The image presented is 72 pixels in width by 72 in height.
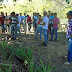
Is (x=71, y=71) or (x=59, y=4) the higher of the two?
(x=59, y=4)

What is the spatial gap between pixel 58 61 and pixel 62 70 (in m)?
0.75

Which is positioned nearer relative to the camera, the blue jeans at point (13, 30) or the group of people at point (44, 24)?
the group of people at point (44, 24)

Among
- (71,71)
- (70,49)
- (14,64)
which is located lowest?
(71,71)

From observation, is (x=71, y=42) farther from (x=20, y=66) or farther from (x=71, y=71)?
(x=20, y=66)

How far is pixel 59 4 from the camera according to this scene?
56.1 feet

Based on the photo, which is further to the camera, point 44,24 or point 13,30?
point 13,30

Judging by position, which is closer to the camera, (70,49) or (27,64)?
(27,64)

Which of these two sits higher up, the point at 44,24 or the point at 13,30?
the point at 44,24

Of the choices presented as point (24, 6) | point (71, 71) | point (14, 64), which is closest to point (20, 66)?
point (14, 64)

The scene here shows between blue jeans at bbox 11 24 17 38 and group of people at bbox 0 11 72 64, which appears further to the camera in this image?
blue jeans at bbox 11 24 17 38

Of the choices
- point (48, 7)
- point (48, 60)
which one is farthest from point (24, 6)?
point (48, 60)

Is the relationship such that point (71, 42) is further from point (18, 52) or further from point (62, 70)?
point (18, 52)

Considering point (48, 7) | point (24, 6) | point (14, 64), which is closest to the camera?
point (14, 64)

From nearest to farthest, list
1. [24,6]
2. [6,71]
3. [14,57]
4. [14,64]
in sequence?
[6,71] → [14,64] → [14,57] → [24,6]
